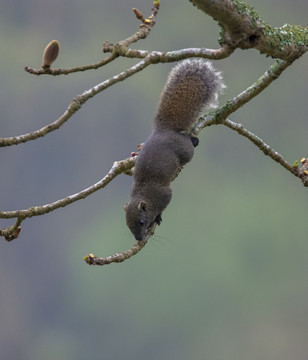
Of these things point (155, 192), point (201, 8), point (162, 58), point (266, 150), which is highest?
point (201, 8)

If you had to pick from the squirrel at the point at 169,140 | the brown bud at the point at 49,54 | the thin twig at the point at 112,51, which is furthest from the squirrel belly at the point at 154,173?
the brown bud at the point at 49,54

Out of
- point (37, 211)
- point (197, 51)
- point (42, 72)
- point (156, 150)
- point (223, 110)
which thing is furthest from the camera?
point (156, 150)

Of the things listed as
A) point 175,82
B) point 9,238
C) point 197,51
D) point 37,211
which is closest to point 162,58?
point 197,51

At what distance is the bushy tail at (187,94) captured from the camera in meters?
3.64

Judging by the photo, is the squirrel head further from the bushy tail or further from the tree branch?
the tree branch

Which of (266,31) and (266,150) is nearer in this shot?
(266,31)

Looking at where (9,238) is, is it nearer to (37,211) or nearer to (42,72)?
(37,211)

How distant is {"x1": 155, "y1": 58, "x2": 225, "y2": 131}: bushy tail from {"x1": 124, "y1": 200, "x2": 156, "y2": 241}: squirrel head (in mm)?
500

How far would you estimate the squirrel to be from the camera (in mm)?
3510

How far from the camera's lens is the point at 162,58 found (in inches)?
73.4

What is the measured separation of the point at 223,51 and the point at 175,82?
187cm

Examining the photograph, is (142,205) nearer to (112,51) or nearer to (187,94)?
(187,94)

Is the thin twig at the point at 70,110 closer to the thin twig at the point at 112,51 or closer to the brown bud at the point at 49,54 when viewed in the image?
the thin twig at the point at 112,51

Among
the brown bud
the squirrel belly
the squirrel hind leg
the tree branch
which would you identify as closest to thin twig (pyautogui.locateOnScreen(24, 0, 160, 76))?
the brown bud
